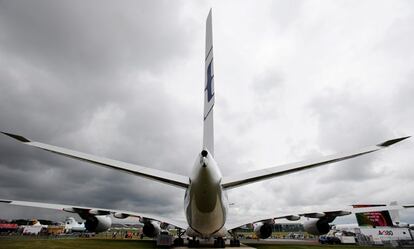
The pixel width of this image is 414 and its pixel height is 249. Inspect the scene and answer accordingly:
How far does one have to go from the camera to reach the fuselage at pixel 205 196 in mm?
7376

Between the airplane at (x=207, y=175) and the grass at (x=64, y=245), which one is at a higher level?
the airplane at (x=207, y=175)

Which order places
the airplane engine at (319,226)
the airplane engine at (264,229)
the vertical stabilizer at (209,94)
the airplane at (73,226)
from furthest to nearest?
the airplane at (73,226) → the airplane engine at (264,229) → the airplane engine at (319,226) → the vertical stabilizer at (209,94)

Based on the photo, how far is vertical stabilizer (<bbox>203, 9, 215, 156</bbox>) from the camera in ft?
37.5

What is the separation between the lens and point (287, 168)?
6895 mm

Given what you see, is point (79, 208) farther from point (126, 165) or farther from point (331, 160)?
point (331, 160)

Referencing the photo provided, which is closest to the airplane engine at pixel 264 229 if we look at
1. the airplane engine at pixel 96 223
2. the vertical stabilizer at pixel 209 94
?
the vertical stabilizer at pixel 209 94

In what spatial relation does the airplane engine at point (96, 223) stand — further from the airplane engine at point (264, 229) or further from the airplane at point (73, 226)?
the airplane at point (73, 226)

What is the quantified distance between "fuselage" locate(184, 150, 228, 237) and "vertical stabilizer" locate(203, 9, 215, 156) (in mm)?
3043

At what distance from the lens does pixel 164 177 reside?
785cm

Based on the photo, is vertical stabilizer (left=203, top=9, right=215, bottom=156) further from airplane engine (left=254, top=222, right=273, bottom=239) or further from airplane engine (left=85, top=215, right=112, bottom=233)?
airplane engine (left=254, top=222, right=273, bottom=239)

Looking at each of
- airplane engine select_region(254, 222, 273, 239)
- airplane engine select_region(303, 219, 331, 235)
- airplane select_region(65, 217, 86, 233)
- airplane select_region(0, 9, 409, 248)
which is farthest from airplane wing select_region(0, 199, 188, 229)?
airplane select_region(65, 217, 86, 233)

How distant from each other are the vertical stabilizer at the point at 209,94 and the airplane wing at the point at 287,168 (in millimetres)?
3032

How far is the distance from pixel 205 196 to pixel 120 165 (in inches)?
117

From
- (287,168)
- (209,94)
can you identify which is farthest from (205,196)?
(209,94)
